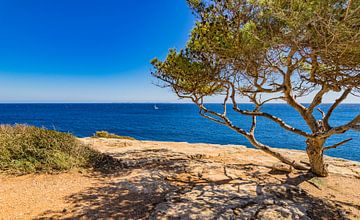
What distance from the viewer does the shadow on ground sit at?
427 centimetres

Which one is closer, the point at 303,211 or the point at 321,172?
the point at 303,211

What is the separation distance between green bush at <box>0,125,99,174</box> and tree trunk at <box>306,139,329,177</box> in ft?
22.6

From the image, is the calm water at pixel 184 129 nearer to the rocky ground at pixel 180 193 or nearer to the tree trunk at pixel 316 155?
the rocky ground at pixel 180 193

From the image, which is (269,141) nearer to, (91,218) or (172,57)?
(172,57)

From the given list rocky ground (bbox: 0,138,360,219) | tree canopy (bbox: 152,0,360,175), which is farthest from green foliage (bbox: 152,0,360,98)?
rocky ground (bbox: 0,138,360,219)

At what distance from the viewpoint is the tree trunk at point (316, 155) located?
6461 millimetres

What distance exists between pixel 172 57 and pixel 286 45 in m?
3.29

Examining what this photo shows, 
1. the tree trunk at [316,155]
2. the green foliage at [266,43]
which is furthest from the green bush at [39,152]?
the tree trunk at [316,155]

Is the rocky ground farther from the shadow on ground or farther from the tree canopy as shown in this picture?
the tree canopy

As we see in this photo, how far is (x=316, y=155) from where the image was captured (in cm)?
663

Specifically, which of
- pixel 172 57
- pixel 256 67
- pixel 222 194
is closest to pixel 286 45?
pixel 256 67

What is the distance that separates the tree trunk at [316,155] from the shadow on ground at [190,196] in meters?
0.37

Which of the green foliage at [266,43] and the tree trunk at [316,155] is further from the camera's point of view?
the tree trunk at [316,155]

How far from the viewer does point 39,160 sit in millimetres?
6855
